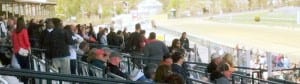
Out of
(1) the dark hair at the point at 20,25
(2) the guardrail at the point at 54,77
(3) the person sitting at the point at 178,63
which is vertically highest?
(1) the dark hair at the point at 20,25

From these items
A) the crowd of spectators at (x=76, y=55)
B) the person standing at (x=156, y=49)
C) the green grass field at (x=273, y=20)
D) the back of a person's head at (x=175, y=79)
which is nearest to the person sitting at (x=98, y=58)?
the crowd of spectators at (x=76, y=55)

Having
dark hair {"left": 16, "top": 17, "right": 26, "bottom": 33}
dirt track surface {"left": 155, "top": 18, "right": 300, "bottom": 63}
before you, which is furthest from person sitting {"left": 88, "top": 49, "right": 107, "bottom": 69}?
dirt track surface {"left": 155, "top": 18, "right": 300, "bottom": 63}

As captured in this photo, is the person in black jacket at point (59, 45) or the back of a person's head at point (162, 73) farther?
the person in black jacket at point (59, 45)

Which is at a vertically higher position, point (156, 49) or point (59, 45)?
point (59, 45)

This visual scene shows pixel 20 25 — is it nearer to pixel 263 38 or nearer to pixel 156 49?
pixel 156 49

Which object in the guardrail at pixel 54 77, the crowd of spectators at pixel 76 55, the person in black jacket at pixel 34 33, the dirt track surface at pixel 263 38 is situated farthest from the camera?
the dirt track surface at pixel 263 38

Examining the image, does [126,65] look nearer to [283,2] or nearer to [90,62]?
[90,62]

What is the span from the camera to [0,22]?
14633 millimetres

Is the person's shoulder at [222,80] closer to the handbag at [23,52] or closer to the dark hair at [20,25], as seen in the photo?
the handbag at [23,52]

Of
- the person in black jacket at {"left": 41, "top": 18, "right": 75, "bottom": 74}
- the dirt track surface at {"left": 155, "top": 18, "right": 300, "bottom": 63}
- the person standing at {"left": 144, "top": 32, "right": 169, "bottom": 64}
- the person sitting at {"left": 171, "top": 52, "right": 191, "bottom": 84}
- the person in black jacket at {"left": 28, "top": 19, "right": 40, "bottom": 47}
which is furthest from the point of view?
the dirt track surface at {"left": 155, "top": 18, "right": 300, "bottom": 63}

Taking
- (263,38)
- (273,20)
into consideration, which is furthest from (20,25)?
(273,20)

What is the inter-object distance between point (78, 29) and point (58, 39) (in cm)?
607

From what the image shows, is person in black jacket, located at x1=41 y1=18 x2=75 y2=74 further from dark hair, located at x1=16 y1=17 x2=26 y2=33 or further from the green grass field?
the green grass field

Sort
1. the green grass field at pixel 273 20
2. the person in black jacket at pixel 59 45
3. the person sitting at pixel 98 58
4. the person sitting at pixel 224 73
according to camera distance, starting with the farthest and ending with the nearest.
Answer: the green grass field at pixel 273 20 < the person in black jacket at pixel 59 45 < the person sitting at pixel 98 58 < the person sitting at pixel 224 73
